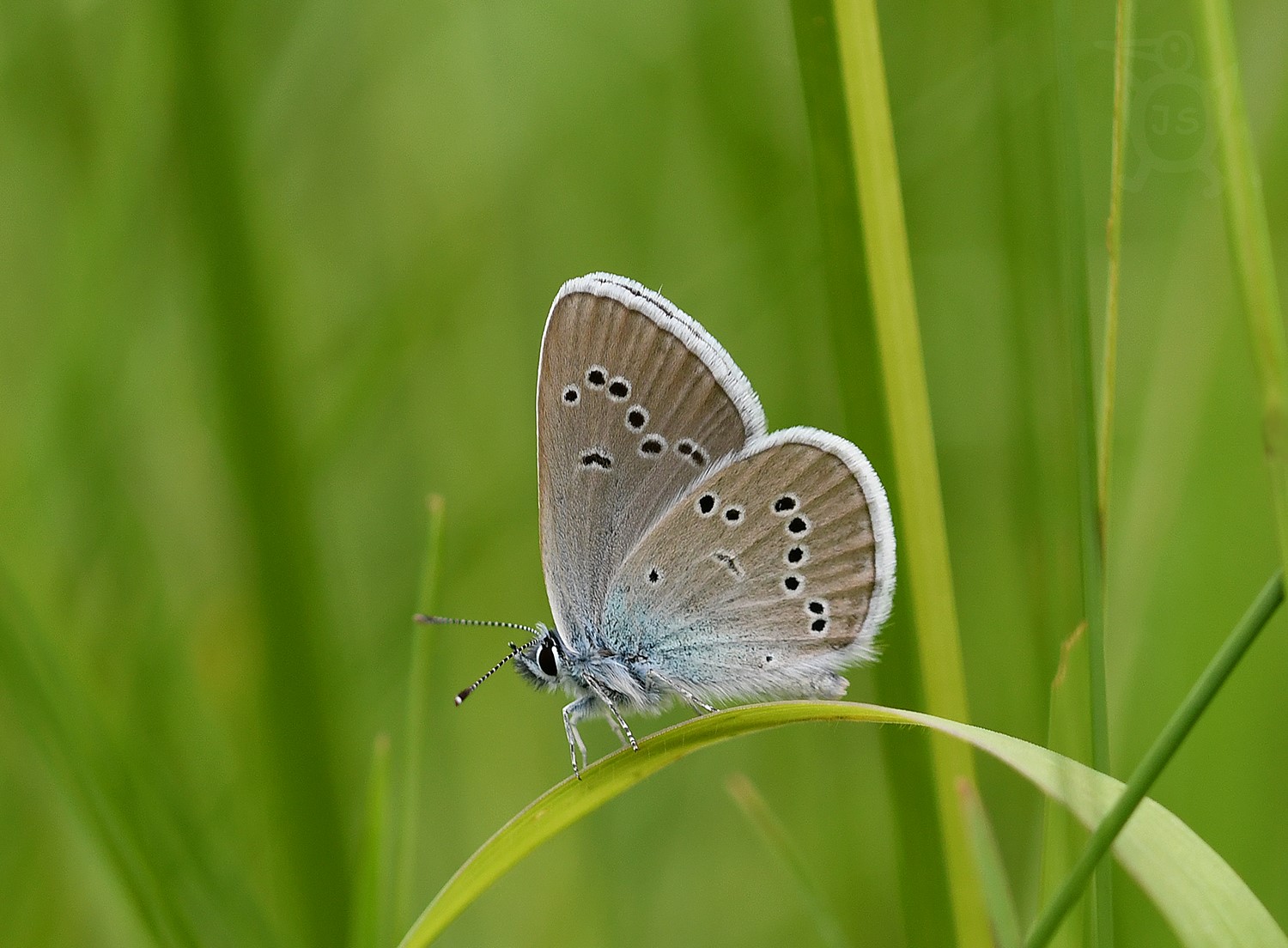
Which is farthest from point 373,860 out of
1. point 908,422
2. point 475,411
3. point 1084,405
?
point 475,411

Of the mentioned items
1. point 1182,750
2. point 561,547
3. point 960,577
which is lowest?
point 1182,750

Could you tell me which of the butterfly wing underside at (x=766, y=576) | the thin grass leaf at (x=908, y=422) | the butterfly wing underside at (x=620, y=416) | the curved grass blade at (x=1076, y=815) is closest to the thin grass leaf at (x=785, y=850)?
the curved grass blade at (x=1076, y=815)

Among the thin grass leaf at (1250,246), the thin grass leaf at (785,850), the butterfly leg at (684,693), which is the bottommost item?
the thin grass leaf at (785,850)

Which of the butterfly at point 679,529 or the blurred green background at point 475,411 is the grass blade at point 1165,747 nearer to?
the blurred green background at point 475,411

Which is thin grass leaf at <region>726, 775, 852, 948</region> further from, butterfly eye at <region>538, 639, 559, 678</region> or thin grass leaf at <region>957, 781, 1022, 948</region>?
butterfly eye at <region>538, 639, 559, 678</region>

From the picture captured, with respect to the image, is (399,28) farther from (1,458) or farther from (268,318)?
(268,318)

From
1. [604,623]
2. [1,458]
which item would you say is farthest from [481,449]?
[1,458]

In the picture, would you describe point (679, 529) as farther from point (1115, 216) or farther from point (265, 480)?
point (1115, 216)
